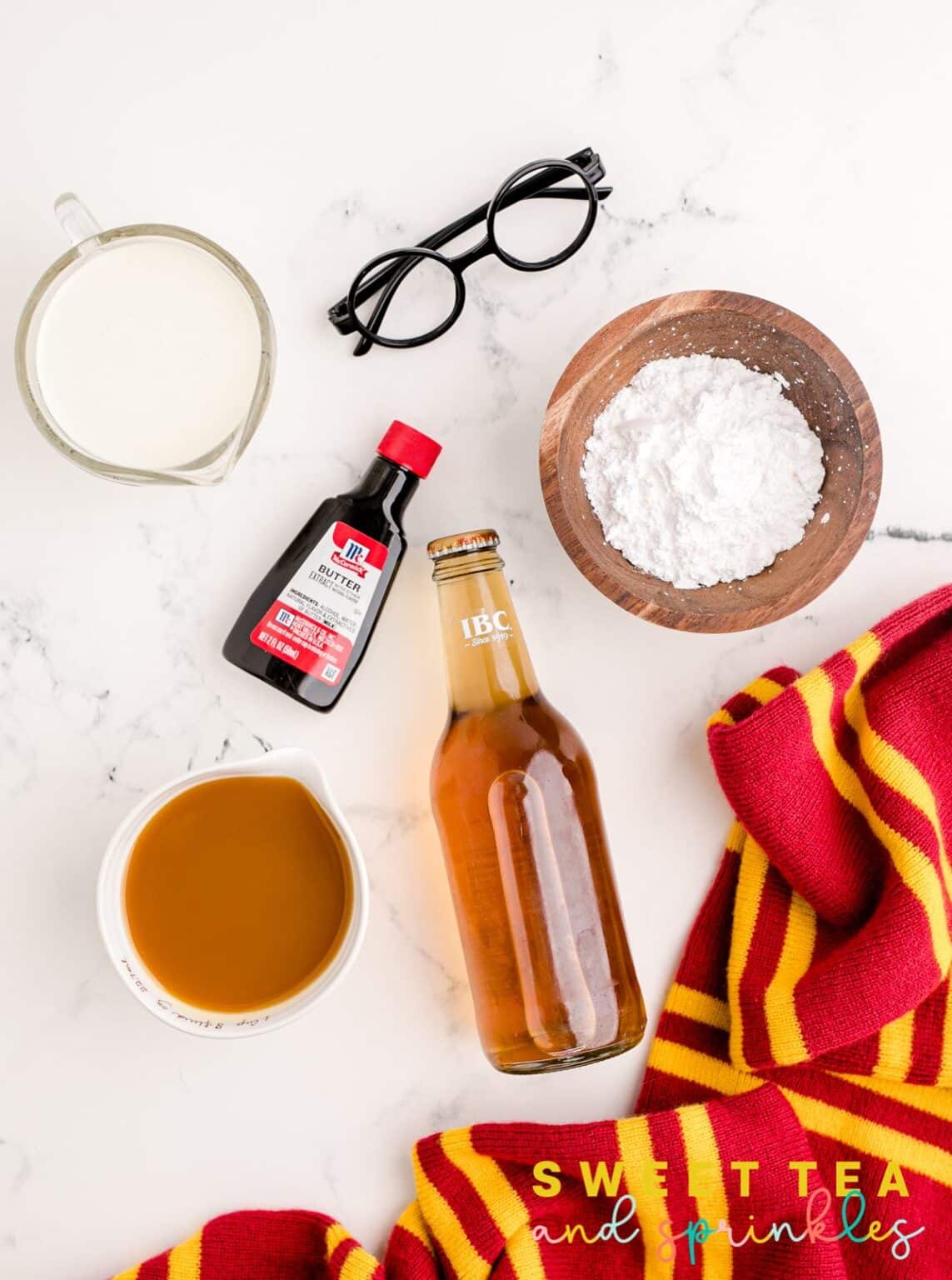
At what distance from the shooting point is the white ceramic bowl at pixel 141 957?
0.74 m

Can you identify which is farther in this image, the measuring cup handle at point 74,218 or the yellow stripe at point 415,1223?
the yellow stripe at point 415,1223

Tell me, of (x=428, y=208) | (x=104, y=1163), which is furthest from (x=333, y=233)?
(x=104, y=1163)

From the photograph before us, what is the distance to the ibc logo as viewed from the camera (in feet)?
2.55

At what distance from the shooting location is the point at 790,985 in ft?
2.77

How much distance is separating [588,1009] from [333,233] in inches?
26.5

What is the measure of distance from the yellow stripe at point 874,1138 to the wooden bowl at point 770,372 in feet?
1.42

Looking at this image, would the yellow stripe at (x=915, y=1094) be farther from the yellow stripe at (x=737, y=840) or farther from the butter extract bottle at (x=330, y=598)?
the butter extract bottle at (x=330, y=598)

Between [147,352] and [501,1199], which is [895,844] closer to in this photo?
[501,1199]

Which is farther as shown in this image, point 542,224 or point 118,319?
point 542,224

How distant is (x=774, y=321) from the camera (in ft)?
2.55

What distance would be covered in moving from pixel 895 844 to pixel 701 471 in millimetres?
346

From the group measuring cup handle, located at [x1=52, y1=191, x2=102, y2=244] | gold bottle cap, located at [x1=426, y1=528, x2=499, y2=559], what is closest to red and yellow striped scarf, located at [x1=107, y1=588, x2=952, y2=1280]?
gold bottle cap, located at [x1=426, y1=528, x2=499, y2=559]

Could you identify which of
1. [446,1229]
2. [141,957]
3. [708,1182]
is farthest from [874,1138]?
[141,957]

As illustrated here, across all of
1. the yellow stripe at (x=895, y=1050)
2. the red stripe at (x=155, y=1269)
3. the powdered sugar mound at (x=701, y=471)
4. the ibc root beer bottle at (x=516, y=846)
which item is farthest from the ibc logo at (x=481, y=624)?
the red stripe at (x=155, y=1269)
